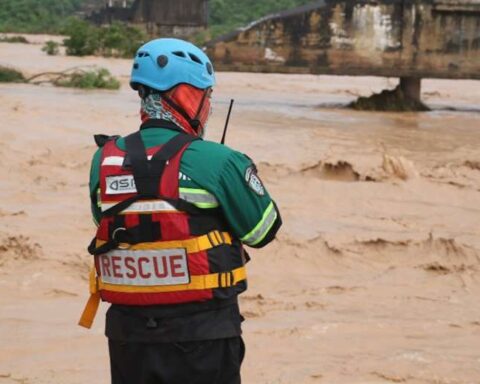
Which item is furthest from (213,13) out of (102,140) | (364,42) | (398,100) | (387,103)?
(102,140)

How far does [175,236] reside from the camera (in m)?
3.00

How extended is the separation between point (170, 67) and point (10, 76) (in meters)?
16.8

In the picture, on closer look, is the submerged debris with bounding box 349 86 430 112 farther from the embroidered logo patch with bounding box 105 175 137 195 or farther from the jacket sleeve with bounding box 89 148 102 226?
the embroidered logo patch with bounding box 105 175 137 195

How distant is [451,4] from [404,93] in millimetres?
1668

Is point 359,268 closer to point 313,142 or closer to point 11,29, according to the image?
point 313,142

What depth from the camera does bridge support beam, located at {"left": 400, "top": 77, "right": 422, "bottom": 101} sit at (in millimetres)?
18141

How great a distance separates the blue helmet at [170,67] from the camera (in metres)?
3.13

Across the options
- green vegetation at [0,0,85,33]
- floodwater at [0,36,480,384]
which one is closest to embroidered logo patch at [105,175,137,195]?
floodwater at [0,36,480,384]

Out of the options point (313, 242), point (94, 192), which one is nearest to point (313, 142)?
point (313, 242)

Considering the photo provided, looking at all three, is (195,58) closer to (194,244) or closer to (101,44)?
(194,244)

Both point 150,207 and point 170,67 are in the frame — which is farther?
point 170,67

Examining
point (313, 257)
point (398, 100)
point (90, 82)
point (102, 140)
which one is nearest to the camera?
point (102, 140)

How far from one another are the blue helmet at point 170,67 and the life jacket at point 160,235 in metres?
0.17

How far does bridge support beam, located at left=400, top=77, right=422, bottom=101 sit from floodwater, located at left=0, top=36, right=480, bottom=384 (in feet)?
14.1
